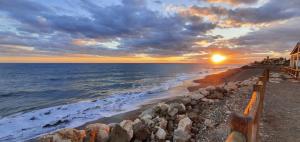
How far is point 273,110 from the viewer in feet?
24.6

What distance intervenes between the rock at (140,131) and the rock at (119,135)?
1.74ft

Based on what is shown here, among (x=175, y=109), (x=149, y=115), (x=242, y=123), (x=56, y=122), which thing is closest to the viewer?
(x=242, y=123)

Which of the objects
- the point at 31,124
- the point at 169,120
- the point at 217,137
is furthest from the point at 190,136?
the point at 31,124

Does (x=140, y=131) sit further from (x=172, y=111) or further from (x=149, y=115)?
(x=172, y=111)

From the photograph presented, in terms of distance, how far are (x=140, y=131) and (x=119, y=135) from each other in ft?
3.12

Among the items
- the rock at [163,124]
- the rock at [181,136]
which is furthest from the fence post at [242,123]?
the rock at [163,124]

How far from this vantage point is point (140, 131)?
770 centimetres

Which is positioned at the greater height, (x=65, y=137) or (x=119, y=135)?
(x=65, y=137)

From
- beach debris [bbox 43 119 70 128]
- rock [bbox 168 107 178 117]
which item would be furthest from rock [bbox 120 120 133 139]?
beach debris [bbox 43 119 70 128]

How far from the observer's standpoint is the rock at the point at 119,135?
707 centimetres

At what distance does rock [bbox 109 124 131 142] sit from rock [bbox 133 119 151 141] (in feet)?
1.74

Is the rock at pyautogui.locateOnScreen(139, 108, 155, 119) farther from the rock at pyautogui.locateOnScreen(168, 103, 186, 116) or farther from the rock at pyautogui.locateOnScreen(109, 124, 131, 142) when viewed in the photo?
the rock at pyautogui.locateOnScreen(109, 124, 131, 142)

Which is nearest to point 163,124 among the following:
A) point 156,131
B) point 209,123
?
point 156,131

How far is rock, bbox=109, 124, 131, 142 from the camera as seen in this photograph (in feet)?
23.2
